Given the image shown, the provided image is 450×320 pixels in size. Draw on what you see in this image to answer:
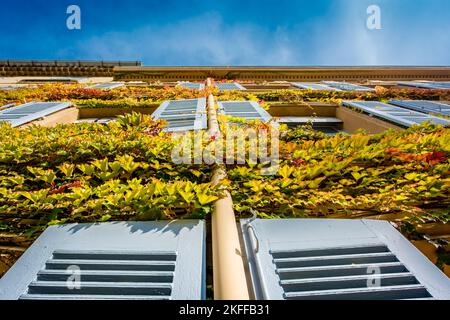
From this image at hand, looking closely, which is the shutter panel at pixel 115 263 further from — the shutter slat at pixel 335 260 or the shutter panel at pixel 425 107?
the shutter panel at pixel 425 107

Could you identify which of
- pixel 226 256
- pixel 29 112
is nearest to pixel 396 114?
pixel 226 256

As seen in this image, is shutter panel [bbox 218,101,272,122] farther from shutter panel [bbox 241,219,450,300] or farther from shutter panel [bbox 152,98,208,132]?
shutter panel [bbox 241,219,450,300]

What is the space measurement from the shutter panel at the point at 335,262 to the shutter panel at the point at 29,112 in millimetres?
5563

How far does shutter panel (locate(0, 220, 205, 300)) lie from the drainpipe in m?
0.10

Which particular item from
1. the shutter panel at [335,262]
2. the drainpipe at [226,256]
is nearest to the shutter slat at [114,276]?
the drainpipe at [226,256]

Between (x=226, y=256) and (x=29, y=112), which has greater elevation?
(x=29, y=112)

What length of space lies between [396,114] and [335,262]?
5.41 metres

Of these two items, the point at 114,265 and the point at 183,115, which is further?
the point at 183,115

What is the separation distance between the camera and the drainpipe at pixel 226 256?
5.66 feet

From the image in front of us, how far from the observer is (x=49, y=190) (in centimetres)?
284

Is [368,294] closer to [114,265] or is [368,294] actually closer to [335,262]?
[335,262]

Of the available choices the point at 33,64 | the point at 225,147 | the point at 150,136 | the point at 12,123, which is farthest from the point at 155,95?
the point at 33,64

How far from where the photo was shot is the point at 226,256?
1971 millimetres
